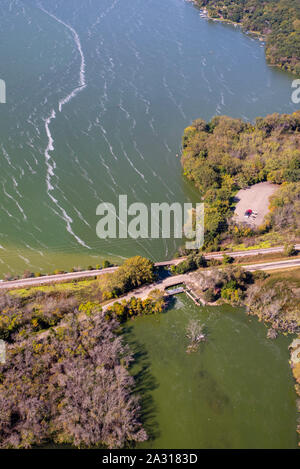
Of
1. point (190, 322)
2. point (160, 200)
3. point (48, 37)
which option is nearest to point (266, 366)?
point (190, 322)

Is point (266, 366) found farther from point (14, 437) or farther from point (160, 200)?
point (160, 200)

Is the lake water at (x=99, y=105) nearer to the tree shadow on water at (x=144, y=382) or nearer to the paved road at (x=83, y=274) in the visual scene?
the paved road at (x=83, y=274)

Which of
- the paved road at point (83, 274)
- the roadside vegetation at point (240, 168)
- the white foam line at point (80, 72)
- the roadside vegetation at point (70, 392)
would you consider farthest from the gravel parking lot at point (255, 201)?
the white foam line at point (80, 72)

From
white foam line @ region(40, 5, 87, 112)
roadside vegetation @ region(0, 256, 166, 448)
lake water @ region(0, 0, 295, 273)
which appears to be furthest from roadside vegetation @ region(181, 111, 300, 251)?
white foam line @ region(40, 5, 87, 112)

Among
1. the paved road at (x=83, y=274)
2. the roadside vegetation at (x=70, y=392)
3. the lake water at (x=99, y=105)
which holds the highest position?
the lake water at (x=99, y=105)

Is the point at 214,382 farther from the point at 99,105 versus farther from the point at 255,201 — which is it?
the point at 99,105

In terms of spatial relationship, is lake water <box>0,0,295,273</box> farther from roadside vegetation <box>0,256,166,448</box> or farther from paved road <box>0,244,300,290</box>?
roadside vegetation <box>0,256,166,448</box>

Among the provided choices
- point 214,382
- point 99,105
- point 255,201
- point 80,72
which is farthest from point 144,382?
point 80,72
